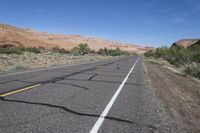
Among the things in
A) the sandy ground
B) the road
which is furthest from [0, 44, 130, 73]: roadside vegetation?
the road

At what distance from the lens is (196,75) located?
2223 centimetres

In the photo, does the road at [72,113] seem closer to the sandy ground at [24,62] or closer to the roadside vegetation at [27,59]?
the sandy ground at [24,62]

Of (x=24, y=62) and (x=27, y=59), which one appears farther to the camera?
(x=27, y=59)

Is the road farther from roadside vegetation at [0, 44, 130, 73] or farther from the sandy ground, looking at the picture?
roadside vegetation at [0, 44, 130, 73]

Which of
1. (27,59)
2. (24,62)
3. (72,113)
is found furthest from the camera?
(27,59)

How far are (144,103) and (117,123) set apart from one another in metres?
2.41

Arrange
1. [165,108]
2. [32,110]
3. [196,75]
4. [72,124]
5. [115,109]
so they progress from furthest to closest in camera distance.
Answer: [196,75], [165,108], [115,109], [32,110], [72,124]

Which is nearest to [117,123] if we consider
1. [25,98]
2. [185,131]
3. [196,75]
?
[185,131]

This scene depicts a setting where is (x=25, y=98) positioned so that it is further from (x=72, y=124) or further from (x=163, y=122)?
(x=163, y=122)

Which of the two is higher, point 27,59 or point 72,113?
point 72,113

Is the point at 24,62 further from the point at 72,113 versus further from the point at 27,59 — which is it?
the point at 72,113

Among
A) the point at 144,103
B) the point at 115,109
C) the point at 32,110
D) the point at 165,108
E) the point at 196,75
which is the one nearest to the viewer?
the point at 32,110

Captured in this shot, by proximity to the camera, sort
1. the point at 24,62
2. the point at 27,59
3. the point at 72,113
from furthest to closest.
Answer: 1. the point at 27,59
2. the point at 24,62
3. the point at 72,113

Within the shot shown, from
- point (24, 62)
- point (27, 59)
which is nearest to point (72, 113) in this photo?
point (24, 62)
